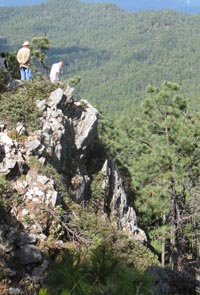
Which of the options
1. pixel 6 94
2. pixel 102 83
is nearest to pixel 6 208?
pixel 6 94

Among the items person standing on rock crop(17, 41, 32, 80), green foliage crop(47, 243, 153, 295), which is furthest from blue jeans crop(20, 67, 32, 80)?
green foliage crop(47, 243, 153, 295)

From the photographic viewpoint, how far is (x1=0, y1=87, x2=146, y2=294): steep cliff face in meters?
6.99

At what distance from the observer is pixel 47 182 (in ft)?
29.6

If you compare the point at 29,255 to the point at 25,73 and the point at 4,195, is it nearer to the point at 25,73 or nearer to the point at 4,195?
the point at 4,195

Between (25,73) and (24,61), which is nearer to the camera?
(24,61)

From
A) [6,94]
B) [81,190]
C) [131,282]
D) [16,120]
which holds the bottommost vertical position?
[131,282]

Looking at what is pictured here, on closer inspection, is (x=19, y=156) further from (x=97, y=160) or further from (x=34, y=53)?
(x=34, y=53)

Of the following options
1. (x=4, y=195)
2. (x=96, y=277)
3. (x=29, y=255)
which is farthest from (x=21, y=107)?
(x=96, y=277)

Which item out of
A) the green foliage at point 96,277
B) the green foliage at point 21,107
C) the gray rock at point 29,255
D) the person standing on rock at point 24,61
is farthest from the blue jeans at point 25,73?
the green foliage at point 96,277

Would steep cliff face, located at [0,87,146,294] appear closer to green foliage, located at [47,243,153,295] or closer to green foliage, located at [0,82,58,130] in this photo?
green foliage, located at [0,82,58,130]

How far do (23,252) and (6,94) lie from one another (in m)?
4.78

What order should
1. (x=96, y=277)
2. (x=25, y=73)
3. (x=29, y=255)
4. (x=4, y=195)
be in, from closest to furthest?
(x=96, y=277) < (x=29, y=255) < (x=4, y=195) < (x=25, y=73)

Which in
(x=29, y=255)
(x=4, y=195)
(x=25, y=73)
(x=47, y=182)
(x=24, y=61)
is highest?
(x=24, y=61)

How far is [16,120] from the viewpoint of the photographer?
33.3 feet
